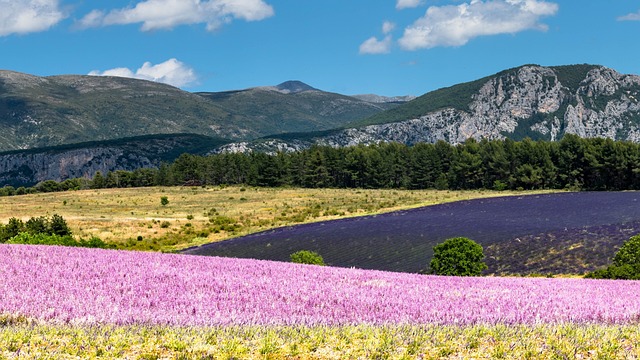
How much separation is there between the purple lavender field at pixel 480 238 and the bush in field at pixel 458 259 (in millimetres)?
7586

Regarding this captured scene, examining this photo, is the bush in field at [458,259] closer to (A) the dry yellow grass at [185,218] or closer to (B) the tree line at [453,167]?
(A) the dry yellow grass at [185,218]

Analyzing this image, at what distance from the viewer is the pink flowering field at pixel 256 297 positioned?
7.61 metres

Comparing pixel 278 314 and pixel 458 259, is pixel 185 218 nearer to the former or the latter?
pixel 458 259

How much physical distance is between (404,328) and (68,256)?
904 cm

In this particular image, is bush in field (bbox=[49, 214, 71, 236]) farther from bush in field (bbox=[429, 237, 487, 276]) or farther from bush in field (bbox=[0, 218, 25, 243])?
bush in field (bbox=[429, 237, 487, 276])

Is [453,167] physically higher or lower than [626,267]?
higher

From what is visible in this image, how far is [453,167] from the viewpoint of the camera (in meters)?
153

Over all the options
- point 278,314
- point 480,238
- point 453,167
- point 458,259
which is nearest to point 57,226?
point 458,259

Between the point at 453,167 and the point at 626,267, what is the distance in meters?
130

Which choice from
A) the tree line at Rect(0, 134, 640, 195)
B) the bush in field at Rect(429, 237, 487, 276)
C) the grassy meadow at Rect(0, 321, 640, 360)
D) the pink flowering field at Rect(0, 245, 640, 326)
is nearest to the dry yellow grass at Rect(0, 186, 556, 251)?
the bush in field at Rect(429, 237, 487, 276)

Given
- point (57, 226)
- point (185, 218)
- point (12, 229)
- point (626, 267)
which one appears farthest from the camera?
point (185, 218)

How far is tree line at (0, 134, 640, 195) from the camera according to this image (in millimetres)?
129375

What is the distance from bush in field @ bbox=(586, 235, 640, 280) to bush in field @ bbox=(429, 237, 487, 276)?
19.3 feet

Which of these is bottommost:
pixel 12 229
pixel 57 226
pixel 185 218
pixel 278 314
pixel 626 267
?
pixel 185 218
